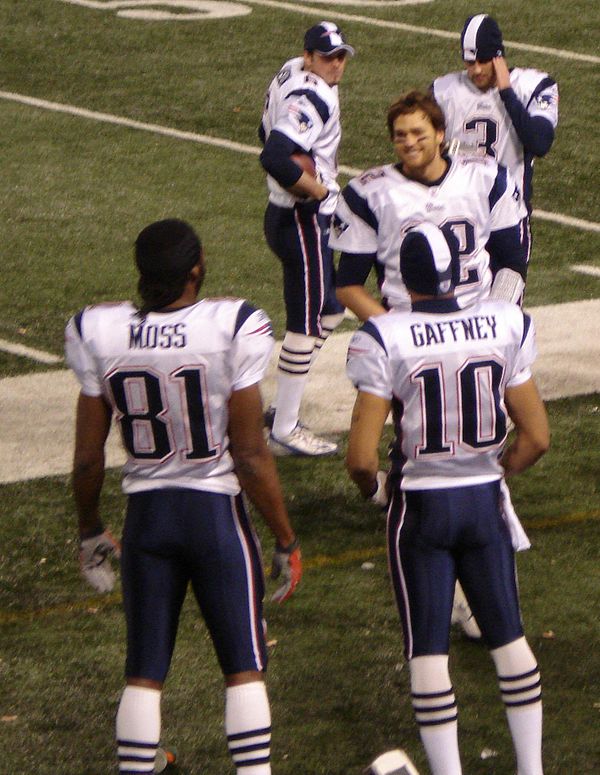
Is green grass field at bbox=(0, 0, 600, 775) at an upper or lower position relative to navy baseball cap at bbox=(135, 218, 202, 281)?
lower

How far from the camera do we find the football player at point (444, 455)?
466 centimetres

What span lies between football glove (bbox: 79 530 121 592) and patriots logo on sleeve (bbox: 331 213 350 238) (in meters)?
1.86

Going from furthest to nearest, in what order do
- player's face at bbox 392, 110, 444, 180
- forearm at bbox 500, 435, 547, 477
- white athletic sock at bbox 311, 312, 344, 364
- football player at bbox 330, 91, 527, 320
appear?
white athletic sock at bbox 311, 312, 344, 364
football player at bbox 330, 91, 527, 320
player's face at bbox 392, 110, 444, 180
forearm at bbox 500, 435, 547, 477

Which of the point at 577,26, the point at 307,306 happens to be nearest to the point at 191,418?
the point at 307,306

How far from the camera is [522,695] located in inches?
189

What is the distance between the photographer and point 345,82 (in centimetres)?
1577

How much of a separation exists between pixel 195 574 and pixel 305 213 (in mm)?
3726

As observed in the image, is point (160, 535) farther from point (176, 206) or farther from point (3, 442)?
point (176, 206)

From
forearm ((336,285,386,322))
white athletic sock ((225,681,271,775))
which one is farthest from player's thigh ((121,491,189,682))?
forearm ((336,285,386,322))

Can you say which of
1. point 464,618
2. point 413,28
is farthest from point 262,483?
point 413,28

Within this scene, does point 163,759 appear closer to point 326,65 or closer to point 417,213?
point 417,213

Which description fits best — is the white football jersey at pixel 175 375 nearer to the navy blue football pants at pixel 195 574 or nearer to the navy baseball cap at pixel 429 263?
the navy blue football pants at pixel 195 574

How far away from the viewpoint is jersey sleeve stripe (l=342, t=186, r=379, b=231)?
613 centimetres

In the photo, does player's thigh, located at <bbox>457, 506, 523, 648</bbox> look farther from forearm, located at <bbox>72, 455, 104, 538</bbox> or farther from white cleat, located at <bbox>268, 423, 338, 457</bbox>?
white cleat, located at <bbox>268, 423, 338, 457</bbox>
